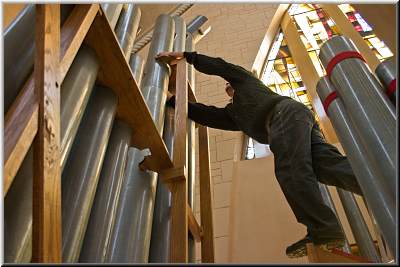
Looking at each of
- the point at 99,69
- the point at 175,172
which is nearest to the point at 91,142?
the point at 99,69

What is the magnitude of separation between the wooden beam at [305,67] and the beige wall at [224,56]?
277mm

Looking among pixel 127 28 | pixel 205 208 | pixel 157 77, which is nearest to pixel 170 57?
pixel 157 77

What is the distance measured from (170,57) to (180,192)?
99cm

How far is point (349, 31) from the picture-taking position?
529 cm

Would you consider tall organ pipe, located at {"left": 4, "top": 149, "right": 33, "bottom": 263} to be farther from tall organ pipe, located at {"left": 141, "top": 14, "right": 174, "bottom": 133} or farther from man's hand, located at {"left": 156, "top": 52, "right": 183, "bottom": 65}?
man's hand, located at {"left": 156, "top": 52, "right": 183, "bottom": 65}

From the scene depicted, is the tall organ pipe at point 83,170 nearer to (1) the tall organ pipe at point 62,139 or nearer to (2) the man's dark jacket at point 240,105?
(1) the tall organ pipe at point 62,139

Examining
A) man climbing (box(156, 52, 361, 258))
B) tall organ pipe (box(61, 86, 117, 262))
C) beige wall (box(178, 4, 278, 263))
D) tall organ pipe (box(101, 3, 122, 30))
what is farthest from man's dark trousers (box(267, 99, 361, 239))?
beige wall (box(178, 4, 278, 263))

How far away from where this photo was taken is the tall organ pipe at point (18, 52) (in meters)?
1.17

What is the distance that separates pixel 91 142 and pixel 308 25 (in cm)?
488

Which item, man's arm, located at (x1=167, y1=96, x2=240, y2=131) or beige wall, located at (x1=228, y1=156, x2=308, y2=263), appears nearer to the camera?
man's arm, located at (x1=167, y1=96, x2=240, y2=131)

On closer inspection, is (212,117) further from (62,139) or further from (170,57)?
(62,139)

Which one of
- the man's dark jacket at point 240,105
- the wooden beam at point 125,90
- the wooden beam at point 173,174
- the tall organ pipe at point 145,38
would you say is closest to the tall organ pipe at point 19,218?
the wooden beam at point 125,90

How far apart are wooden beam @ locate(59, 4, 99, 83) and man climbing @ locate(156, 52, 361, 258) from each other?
1049 mm

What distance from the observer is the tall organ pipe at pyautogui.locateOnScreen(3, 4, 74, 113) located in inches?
46.3
